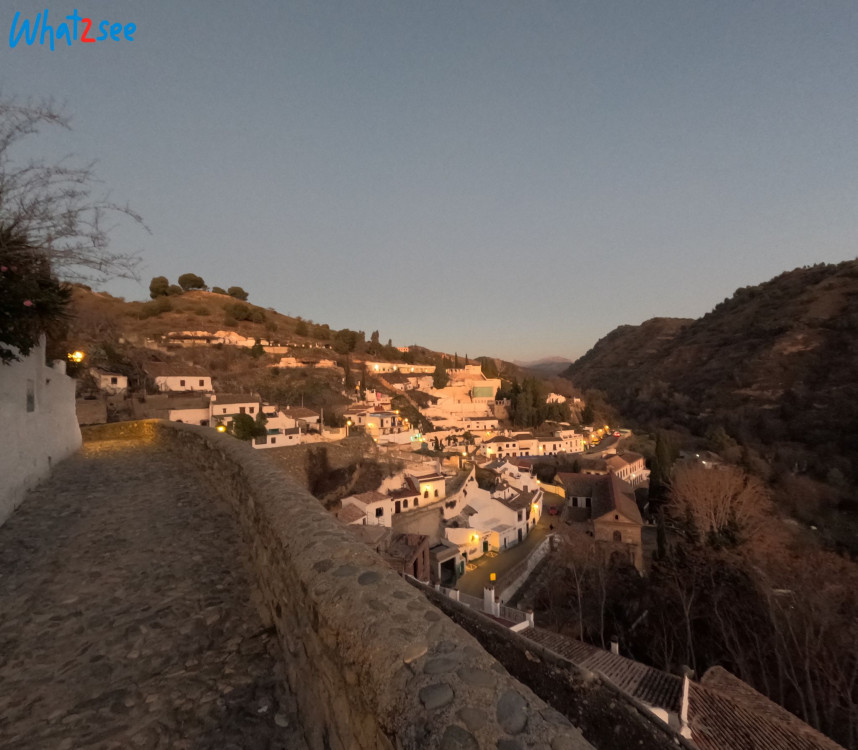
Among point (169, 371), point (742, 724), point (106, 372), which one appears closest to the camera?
point (742, 724)

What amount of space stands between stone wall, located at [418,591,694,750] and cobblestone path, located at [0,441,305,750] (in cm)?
318

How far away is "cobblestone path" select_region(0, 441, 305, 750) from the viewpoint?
103 inches

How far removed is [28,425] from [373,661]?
9455 mm

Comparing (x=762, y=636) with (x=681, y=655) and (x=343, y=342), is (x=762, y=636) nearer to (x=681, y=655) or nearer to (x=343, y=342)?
(x=681, y=655)

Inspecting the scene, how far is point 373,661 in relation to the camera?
6.03 feet

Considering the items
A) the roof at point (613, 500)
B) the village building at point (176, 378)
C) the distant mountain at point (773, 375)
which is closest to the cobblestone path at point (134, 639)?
the roof at point (613, 500)

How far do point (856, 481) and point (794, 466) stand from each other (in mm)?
5257

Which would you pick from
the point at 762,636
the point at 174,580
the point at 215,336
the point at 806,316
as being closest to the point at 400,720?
the point at 174,580

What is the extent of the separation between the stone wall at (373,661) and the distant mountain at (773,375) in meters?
57.1

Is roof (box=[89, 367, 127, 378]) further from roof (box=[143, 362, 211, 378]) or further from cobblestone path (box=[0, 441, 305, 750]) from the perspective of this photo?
A: cobblestone path (box=[0, 441, 305, 750])

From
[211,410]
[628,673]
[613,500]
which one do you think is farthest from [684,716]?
[211,410]

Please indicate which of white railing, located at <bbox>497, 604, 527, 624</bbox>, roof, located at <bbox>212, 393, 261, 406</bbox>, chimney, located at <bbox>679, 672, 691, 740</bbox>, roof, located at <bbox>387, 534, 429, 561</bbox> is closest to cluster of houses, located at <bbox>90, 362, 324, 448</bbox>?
roof, located at <bbox>212, 393, 261, 406</bbox>

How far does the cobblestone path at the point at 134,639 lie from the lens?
261 centimetres

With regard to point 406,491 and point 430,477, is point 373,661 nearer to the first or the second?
point 406,491
